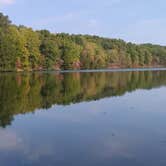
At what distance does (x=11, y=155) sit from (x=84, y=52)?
339ft

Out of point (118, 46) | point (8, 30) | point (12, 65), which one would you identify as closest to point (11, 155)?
point (12, 65)

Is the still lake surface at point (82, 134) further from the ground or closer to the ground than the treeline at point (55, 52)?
closer to the ground

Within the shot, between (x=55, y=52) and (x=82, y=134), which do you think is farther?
(x=55, y=52)

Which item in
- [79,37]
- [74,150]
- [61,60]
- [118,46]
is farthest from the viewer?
[118,46]

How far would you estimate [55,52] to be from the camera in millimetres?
94250

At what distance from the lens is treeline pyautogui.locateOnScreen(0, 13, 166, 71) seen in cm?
8206

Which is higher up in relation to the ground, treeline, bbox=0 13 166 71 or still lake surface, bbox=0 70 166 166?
treeline, bbox=0 13 166 71

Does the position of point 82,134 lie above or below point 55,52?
below

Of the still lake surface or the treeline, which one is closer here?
the still lake surface

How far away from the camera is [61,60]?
102562 millimetres

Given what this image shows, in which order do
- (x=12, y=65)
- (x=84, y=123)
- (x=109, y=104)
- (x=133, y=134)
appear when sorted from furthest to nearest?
(x=12, y=65)
(x=109, y=104)
(x=84, y=123)
(x=133, y=134)

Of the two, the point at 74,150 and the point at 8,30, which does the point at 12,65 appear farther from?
the point at 74,150

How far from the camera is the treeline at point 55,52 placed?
269 feet

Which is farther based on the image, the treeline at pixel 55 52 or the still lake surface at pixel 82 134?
the treeline at pixel 55 52
